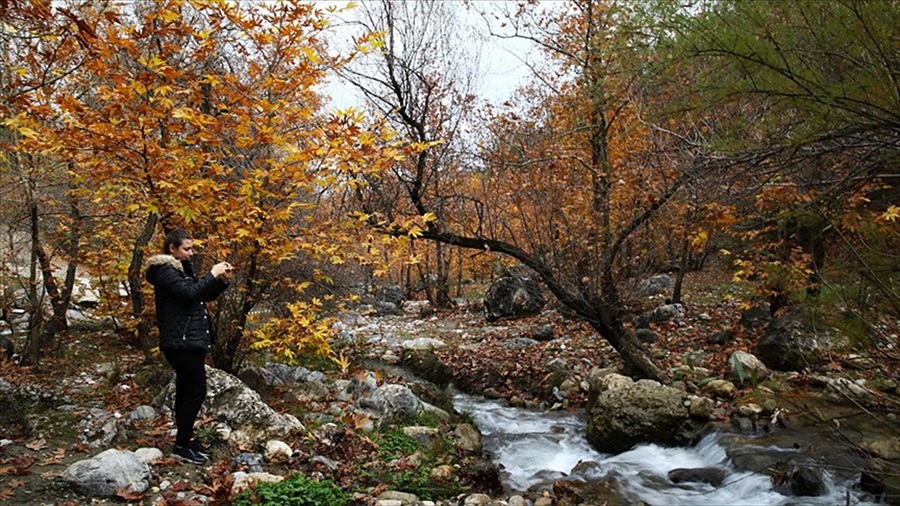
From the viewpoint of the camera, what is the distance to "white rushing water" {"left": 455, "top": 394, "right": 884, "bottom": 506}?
5.65 meters

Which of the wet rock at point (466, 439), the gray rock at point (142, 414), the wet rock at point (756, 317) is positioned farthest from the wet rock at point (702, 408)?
the gray rock at point (142, 414)

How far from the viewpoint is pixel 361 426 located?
620cm

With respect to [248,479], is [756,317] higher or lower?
higher

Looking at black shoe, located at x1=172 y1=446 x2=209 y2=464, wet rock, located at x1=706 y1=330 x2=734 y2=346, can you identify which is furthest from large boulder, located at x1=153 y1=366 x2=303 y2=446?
wet rock, located at x1=706 y1=330 x2=734 y2=346

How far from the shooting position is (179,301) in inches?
182

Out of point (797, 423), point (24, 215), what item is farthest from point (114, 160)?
point (797, 423)

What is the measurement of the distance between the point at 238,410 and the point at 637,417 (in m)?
4.79

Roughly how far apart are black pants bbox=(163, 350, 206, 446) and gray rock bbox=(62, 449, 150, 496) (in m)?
0.45

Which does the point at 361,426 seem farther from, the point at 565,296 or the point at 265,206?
the point at 565,296

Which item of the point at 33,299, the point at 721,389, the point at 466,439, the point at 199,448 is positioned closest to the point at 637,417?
the point at 721,389

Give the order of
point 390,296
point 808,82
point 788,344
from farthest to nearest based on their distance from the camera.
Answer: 1. point 390,296
2. point 788,344
3. point 808,82

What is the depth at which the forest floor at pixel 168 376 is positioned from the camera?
14.1 feet

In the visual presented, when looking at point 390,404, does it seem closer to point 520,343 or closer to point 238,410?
point 238,410

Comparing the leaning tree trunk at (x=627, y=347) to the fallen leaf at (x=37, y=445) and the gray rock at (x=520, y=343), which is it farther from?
the fallen leaf at (x=37, y=445)
